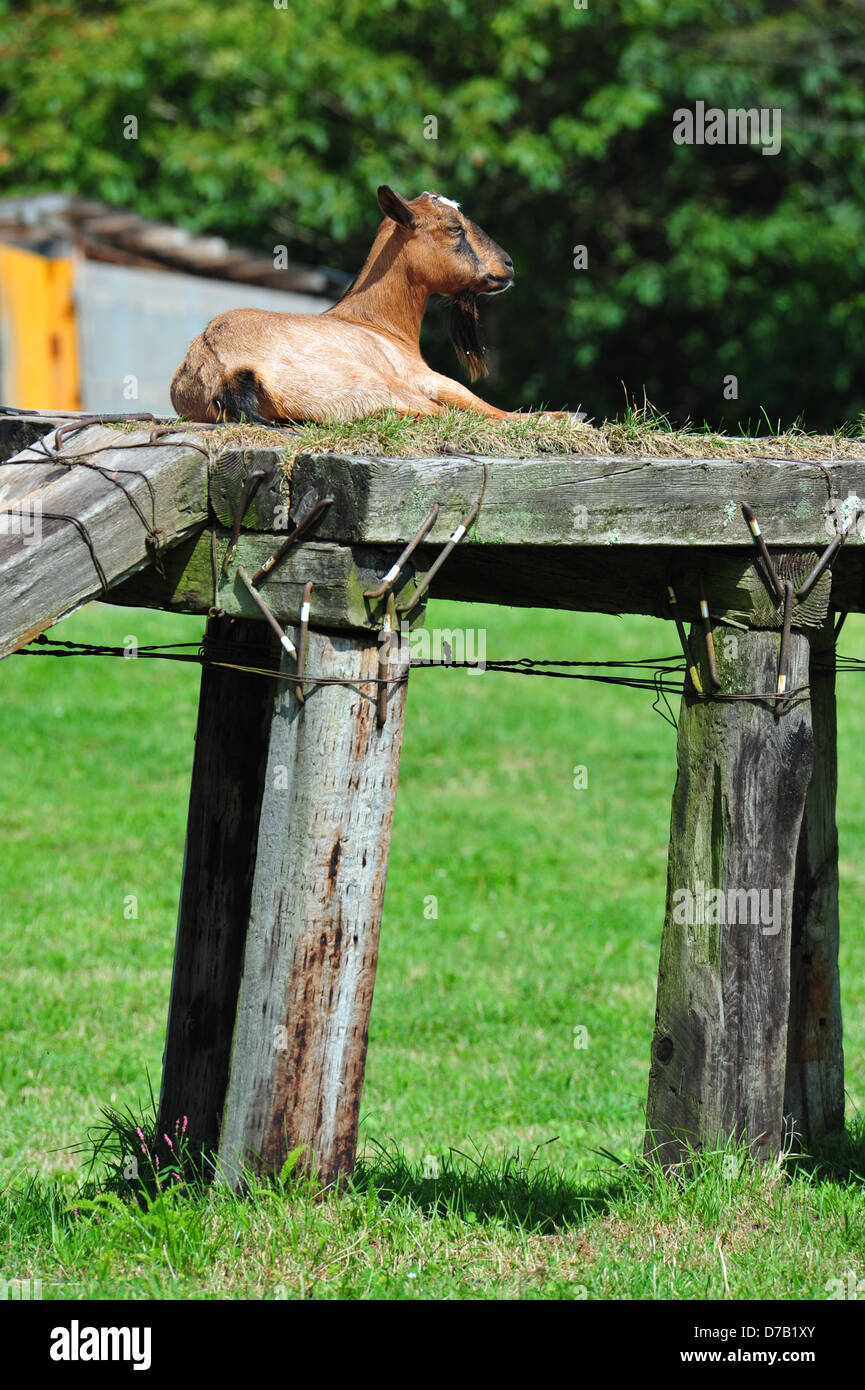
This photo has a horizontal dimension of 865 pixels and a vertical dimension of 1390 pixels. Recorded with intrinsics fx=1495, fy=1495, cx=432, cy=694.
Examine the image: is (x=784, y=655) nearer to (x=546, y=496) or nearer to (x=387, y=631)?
(x=546, y=496)

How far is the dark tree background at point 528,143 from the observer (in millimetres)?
19234

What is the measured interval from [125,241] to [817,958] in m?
14.4

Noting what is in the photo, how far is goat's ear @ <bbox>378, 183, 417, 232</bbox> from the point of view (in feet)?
14.5

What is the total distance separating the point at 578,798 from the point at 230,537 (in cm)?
736

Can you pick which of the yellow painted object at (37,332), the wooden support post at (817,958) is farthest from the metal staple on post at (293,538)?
the yellow painted object at (37,332)

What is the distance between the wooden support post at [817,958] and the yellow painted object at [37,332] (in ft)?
43.3

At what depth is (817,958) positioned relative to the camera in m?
4.77

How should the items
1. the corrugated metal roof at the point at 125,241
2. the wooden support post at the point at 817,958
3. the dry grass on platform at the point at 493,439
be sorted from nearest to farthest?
the dry grass on platform at the point at 493,439 → the wooden support post at the point at 817,958 → the corrugated metal roof at the point at 125,241

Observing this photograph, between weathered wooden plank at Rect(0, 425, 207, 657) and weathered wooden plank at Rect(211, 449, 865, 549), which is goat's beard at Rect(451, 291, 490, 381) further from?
weathered wooden plank at Rect(0, 425, 207, 657)

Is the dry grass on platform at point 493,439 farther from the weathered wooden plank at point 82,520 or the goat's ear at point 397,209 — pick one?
the goat's ear at point 397,209

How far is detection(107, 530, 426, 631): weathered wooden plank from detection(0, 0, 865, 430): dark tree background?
15.1 m
